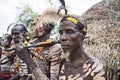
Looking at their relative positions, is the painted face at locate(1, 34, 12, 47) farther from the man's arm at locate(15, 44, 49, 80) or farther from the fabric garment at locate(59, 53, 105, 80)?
the man's arm at locate(15, 44, 49, 80)

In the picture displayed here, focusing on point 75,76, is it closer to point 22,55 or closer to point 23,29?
point 22,55

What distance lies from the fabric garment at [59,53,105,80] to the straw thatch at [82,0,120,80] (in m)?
3.41

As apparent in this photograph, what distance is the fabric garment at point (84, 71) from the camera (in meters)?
3.45

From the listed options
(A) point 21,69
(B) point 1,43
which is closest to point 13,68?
(A) point 21,69

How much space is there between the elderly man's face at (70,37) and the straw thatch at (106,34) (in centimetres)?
352

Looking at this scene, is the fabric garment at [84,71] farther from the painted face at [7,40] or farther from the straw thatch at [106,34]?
the painted face at [7,40]

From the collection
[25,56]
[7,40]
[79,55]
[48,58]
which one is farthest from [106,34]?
[25,56]

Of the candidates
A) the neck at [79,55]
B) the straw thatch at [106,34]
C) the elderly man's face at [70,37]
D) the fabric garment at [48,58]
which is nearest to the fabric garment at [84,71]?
the neck at [79,55]

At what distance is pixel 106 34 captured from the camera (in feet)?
26.0

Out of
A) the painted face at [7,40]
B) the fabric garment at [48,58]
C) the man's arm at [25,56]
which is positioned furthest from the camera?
the painted face at [7,40]

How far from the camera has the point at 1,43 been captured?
841 centimetres

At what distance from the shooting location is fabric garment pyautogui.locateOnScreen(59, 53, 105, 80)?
3446 mm

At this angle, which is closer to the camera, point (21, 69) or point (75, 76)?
point (75, 76)

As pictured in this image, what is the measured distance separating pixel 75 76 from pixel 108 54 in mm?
3766
